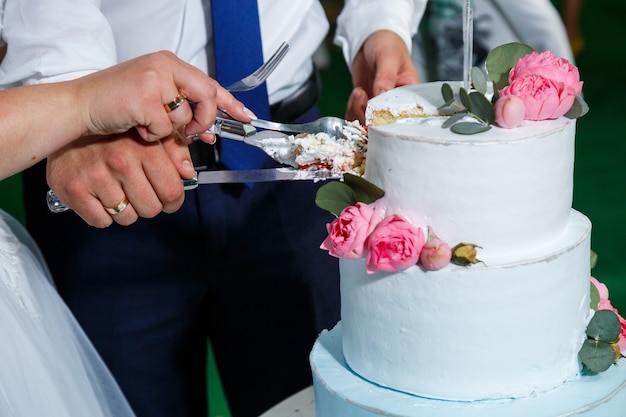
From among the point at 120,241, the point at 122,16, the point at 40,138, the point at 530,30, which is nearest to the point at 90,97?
the point at 40,138

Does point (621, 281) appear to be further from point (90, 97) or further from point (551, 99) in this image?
point (90, 97)

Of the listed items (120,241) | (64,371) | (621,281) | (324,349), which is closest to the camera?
(324,349)

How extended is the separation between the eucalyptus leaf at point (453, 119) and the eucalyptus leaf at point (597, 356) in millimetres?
334

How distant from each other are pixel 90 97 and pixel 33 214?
1.70ft

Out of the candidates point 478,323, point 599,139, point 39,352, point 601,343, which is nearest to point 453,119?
point 478,323

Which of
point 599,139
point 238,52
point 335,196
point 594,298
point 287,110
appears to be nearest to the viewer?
point 335,196

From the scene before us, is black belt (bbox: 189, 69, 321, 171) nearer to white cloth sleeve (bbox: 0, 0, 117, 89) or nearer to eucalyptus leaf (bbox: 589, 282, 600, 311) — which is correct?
white cloth sleeve (bbox: 0, 0, 117, 89)

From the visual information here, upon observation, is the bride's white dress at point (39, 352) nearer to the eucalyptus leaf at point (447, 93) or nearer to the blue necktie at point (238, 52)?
Answer: the blue necktie at point (238, 52)

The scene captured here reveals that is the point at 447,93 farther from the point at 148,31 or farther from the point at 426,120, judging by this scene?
the point at 148,31

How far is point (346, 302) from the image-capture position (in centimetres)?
118

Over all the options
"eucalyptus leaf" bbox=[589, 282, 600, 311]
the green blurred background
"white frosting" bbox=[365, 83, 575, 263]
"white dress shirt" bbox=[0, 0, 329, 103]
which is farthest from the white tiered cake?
the green blurred background

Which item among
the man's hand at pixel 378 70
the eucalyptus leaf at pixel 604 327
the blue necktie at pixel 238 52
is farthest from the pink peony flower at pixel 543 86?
the blue necktie at pixel 238 52

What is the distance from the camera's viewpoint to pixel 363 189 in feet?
3.69

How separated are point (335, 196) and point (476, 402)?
0.30m
